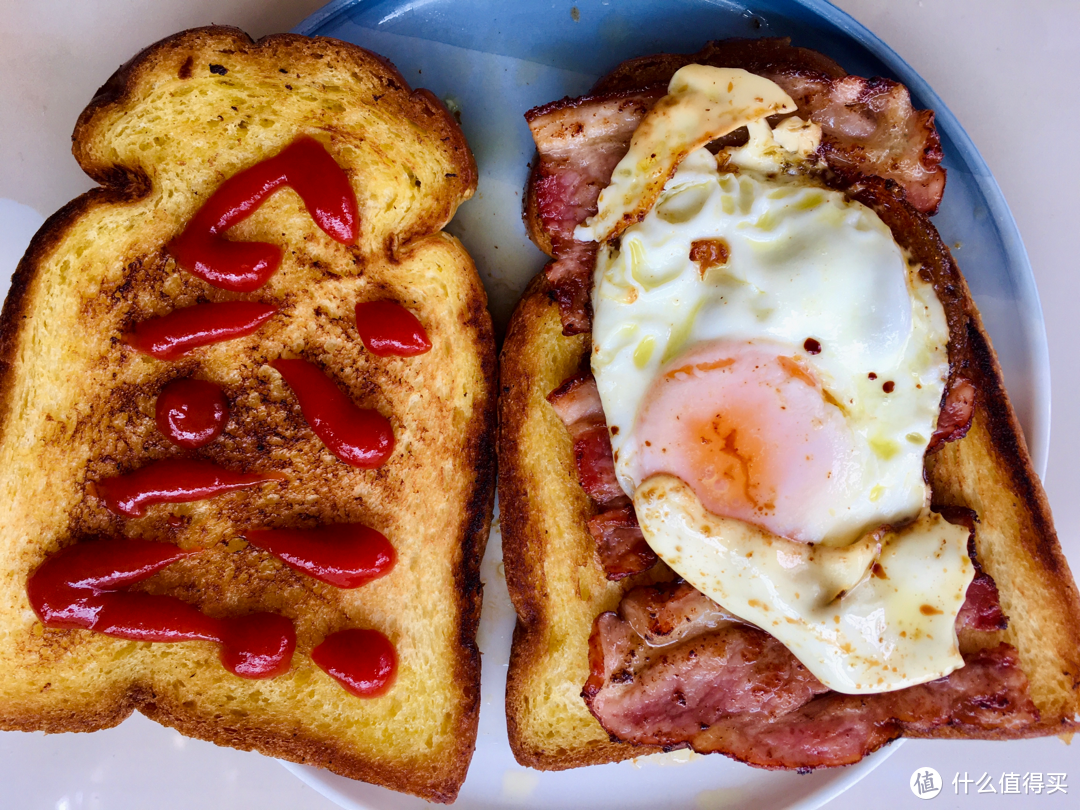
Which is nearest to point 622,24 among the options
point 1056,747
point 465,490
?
point 465,490

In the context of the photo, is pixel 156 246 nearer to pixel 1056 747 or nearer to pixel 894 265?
pixel 894 265

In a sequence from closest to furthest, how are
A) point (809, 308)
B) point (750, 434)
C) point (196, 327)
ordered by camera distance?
point (809, 308) → point (750, 434) → point (196, 327)

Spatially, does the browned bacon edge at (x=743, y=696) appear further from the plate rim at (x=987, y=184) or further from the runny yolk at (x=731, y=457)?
the plate rim at (x=987, y=184)

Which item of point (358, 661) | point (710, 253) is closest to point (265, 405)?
point (358, 661)

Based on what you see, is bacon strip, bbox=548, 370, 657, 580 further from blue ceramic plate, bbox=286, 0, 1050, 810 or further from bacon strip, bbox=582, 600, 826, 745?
blue ceramic plate, bbox=286, 0, 1050, 810

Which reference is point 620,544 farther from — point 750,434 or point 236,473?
point 236,473

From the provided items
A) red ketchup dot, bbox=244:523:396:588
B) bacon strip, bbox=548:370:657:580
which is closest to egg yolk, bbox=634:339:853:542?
bacon strip, bbox=548:370:657:580
